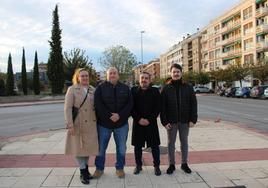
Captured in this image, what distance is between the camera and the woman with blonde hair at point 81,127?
6.59 metres

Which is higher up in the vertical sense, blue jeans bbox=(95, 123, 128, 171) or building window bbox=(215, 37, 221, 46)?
building window bbox=(215, 37, 221, 46)

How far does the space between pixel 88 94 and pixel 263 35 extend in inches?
2632

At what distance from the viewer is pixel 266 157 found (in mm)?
8273

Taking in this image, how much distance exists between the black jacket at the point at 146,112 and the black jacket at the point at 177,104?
6.8 inches

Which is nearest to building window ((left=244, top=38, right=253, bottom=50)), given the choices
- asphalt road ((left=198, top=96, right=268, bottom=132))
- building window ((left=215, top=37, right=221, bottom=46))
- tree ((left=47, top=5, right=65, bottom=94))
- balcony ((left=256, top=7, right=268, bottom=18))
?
balcony ((left=256, top=7, right=268, bottom=18))

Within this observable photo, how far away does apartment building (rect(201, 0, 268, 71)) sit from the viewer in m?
68.8

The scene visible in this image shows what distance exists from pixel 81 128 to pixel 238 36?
7900 cm

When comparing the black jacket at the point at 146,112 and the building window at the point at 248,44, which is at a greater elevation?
the building window at the point at 248,44

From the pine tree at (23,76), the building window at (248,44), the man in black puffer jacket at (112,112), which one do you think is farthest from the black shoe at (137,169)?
the building window at (248,44)

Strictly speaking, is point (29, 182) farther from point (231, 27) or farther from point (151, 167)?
point (231, 27)

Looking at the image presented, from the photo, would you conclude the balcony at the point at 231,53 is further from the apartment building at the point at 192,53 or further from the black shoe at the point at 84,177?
the black shoe at the point at 84,177

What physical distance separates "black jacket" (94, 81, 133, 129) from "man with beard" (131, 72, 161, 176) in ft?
0.77

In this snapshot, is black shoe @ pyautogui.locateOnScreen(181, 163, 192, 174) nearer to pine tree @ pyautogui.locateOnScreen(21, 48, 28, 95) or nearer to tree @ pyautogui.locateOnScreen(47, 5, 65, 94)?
tree @ pyautogui.locateOnScreen(47, 5, 65, 94)

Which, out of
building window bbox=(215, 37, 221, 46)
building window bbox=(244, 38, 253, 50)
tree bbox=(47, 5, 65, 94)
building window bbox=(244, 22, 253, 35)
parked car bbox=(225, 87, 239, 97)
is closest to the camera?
parked car bbox=(225, 87, 239, 97)
